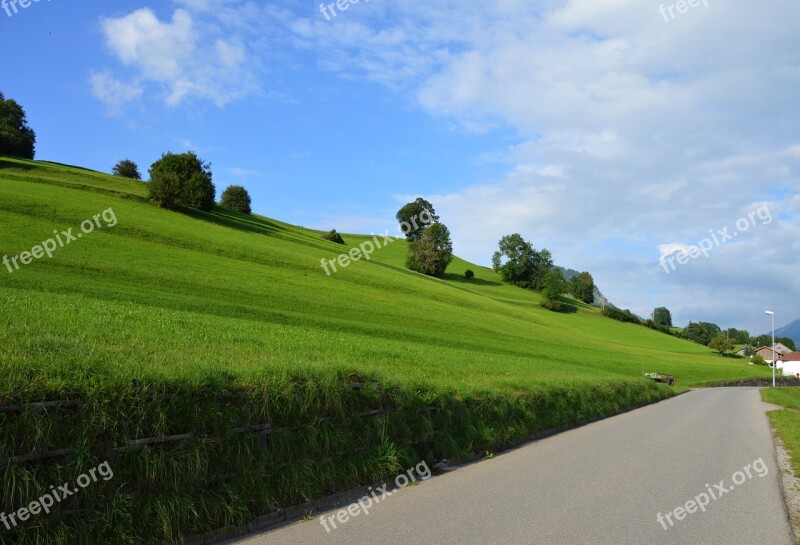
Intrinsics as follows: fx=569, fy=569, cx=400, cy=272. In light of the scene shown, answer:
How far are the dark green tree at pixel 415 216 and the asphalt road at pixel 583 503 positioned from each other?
123574 mm

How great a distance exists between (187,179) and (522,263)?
245ft

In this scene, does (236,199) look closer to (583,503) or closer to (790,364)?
(583,503)

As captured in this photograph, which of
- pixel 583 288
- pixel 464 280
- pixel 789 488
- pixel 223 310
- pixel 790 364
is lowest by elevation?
pixel 790 364

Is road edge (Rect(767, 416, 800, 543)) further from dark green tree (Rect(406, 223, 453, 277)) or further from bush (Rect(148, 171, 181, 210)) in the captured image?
dark green tree (Rect(406, 223, 453, 277))

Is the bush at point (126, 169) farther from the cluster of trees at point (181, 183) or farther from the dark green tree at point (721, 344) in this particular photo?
the dark green tree at point (721, 344)

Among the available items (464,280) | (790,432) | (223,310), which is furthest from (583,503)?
(464,280)

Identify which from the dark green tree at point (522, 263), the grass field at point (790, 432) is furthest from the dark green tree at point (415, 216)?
the grass field at point (790, 432)

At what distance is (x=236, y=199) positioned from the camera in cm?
9150

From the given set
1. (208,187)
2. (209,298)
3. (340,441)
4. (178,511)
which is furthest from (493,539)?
(208,187)

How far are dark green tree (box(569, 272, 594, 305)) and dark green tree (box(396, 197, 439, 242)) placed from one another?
3753 centimetres

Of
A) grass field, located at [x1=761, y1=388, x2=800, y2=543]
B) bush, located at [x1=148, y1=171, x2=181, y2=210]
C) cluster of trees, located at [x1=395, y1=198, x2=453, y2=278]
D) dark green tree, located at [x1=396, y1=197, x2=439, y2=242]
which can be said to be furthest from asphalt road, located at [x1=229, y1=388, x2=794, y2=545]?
dark green tree, located at [x1=396, y1=197, x2=439, y2=242]

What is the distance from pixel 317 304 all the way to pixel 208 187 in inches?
1338

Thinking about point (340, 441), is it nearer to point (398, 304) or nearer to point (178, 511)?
point (178, 511)

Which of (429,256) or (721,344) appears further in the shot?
(721,344)
